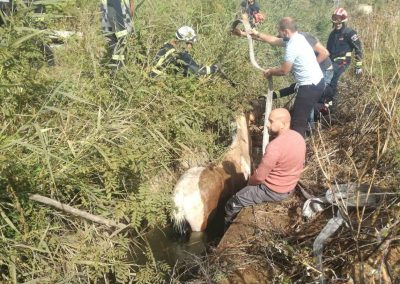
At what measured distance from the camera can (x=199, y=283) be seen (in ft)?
10.2

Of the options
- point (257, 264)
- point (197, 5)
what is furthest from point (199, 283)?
point (197, 5)

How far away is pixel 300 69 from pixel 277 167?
1.35 metres

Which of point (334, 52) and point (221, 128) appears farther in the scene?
point (334, 52)

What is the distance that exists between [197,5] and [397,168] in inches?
184

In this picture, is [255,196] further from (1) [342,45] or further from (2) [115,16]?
(1) [342,45]

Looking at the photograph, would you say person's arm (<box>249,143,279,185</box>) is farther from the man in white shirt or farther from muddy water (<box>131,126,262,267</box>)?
the man in white shirt

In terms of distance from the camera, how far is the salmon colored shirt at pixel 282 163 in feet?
12.0

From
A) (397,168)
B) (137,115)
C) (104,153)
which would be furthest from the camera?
(137,115)

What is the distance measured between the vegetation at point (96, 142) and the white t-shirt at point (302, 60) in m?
0.74

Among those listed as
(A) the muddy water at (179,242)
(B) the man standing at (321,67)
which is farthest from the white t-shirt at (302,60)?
(A) the muddy water at (179,242)

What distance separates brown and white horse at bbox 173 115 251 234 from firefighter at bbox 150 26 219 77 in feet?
2.70

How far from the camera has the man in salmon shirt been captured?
3.66 m

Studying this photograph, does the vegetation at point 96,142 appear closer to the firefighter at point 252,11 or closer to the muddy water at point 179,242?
the muddy water at point 179,242

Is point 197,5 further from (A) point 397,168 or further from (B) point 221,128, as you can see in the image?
(A) point 397,168
